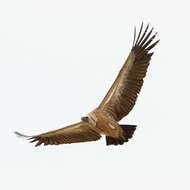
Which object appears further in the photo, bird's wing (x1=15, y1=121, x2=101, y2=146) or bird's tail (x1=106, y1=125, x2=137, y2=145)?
bird's wing (x1=15, y1=121, x2=101, y2=146)

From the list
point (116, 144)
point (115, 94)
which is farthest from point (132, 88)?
point (116, 144)

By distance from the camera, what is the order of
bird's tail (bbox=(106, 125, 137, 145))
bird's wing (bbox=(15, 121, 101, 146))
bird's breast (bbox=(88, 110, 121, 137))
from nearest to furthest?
bird's breast (bbox=(88, 110, 121, 137)) < bird's tail (bbox=(106, 125, 137, 145)) < bird's wing (bbox=(15, 121, 101, 146))

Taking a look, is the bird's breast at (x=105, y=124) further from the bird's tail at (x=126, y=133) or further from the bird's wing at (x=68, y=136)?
the bird's wing at (x=68, y=136)

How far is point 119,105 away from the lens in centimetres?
1564

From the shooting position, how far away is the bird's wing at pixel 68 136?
52.9ft

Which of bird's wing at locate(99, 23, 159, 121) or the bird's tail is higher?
bird's wing at locate(99, 23, 159, 121)

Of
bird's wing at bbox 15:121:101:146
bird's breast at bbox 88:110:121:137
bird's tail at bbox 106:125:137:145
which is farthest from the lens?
bird's wing at bbox 15:121:101:146

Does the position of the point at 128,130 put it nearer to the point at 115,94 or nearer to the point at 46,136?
the point at 115,94

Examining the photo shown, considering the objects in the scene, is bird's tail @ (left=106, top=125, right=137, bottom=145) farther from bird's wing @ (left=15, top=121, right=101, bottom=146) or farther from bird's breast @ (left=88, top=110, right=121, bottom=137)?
bird's wing @ (left=15, top=121, right=101, bottom=146)

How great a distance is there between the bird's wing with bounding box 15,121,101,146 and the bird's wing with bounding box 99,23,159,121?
35.5 inches

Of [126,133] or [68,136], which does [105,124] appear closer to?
[126,133]

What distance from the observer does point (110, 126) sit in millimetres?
15125

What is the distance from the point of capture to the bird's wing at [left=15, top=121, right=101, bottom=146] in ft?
52.9

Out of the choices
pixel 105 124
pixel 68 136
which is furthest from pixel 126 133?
pixel 68 136
